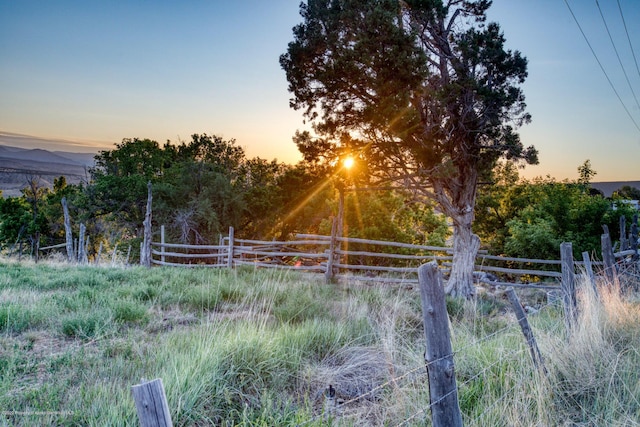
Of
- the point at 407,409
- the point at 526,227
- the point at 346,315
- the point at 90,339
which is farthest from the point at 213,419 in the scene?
the point at 526,227

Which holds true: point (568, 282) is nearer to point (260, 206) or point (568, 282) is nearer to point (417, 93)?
point (417, 93)

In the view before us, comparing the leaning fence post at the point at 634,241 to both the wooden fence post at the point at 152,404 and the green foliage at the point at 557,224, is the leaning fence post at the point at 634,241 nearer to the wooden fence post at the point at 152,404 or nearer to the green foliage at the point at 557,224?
the green foliage at the point at 557,224

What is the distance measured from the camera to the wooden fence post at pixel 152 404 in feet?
3.71

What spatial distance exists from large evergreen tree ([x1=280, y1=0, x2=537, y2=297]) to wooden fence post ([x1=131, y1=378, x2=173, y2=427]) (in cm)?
749

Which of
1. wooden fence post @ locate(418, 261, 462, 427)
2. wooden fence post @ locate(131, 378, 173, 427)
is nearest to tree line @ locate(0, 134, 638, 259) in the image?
wooden fence post @ locate(418, 261, 462, 427)

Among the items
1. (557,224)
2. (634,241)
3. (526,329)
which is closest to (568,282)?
(526,329)

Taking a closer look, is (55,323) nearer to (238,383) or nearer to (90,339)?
(90,339)

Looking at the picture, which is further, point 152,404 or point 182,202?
point 182,202

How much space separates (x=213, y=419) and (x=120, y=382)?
88 cm

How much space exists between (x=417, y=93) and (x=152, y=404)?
27.8ft

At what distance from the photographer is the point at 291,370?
3438 millimetres

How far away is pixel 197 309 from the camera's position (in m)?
5.89

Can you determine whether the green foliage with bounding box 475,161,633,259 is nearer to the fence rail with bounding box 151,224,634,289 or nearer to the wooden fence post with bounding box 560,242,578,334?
the fence rail with bounding box 151,224,634,289

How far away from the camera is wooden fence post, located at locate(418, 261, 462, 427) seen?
1.92 metres
